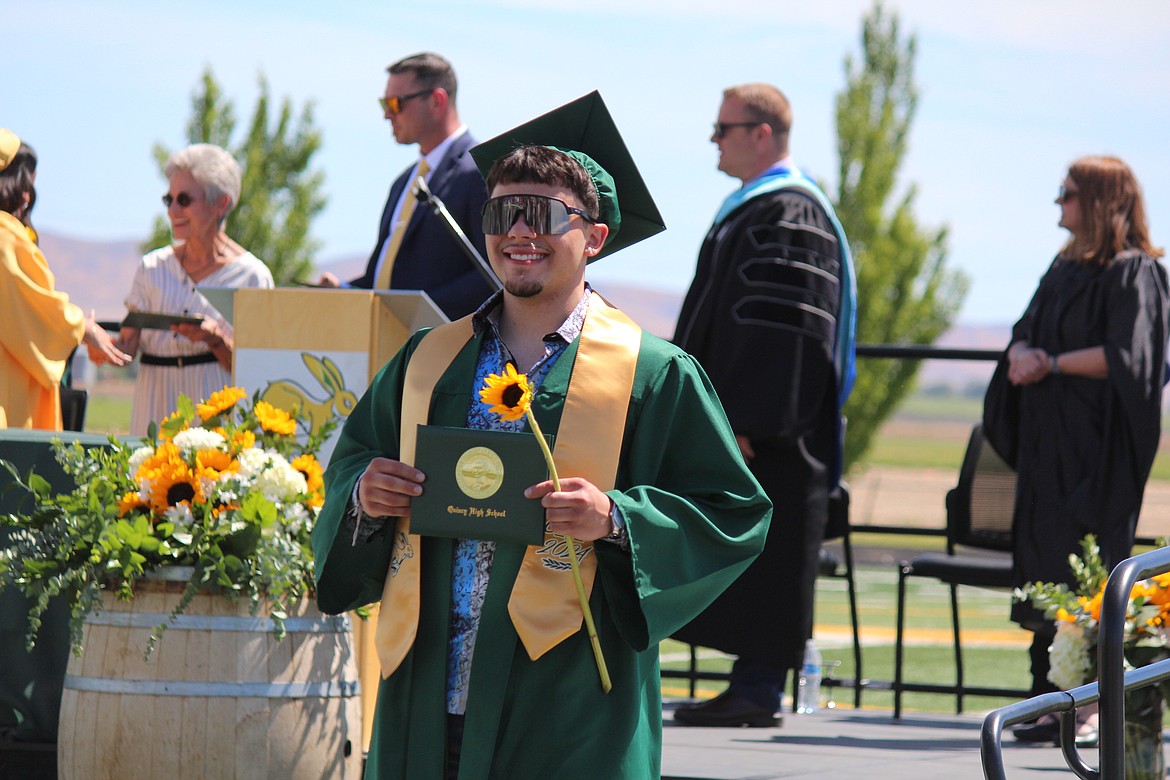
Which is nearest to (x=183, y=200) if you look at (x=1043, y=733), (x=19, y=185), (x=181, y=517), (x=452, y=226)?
(x=19, y=185)

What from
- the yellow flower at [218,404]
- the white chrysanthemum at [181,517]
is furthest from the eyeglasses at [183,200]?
the white chrysanthemum at [181,517]

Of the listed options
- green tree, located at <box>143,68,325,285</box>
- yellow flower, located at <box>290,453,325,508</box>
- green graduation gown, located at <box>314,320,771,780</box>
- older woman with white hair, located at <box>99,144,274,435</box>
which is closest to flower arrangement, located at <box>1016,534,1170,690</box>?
green graduation gown, located at <box>314,320,771,780</box>

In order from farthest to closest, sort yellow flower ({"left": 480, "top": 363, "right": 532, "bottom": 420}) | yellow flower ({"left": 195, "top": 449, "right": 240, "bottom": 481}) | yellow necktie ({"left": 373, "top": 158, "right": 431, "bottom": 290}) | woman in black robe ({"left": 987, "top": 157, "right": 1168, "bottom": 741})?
yellow necktie ({"left": 373, "top": 158, "right": 431, "bottom": 290}) → woman in black robe ({"left": 987, "top": 157, "right": 1168, "bottom": 741}) → yellow flower ({"left": 195, "top": 449, "right": 240, "bottom": 481}) → yellow flower ({"left": 480, "top": 363, "right": 532, "bottom": 420})

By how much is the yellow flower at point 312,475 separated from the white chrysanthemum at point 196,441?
0.21m

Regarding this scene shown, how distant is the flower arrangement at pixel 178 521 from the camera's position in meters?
3.98

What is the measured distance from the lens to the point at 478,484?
288 cm

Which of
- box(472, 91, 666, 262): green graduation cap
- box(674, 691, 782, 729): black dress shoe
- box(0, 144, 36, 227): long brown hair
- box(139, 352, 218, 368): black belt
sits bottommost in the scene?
box(674, 691, 782, 729): black dress shoe

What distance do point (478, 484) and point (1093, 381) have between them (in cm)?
372

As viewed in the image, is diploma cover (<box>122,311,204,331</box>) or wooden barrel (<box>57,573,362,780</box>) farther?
diploma cover (<box>122,311,204,331</box>)

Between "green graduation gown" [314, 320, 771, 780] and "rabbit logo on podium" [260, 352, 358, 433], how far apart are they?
202cm

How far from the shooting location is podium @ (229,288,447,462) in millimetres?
5246

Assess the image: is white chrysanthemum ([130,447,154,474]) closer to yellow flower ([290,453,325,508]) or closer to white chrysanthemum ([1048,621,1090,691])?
yellow flower ([290,453,325,508])

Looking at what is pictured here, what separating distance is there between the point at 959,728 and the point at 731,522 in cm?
359

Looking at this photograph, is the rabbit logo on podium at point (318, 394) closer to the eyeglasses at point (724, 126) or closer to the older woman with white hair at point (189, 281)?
the older woman with white hair at point (189, 281)
